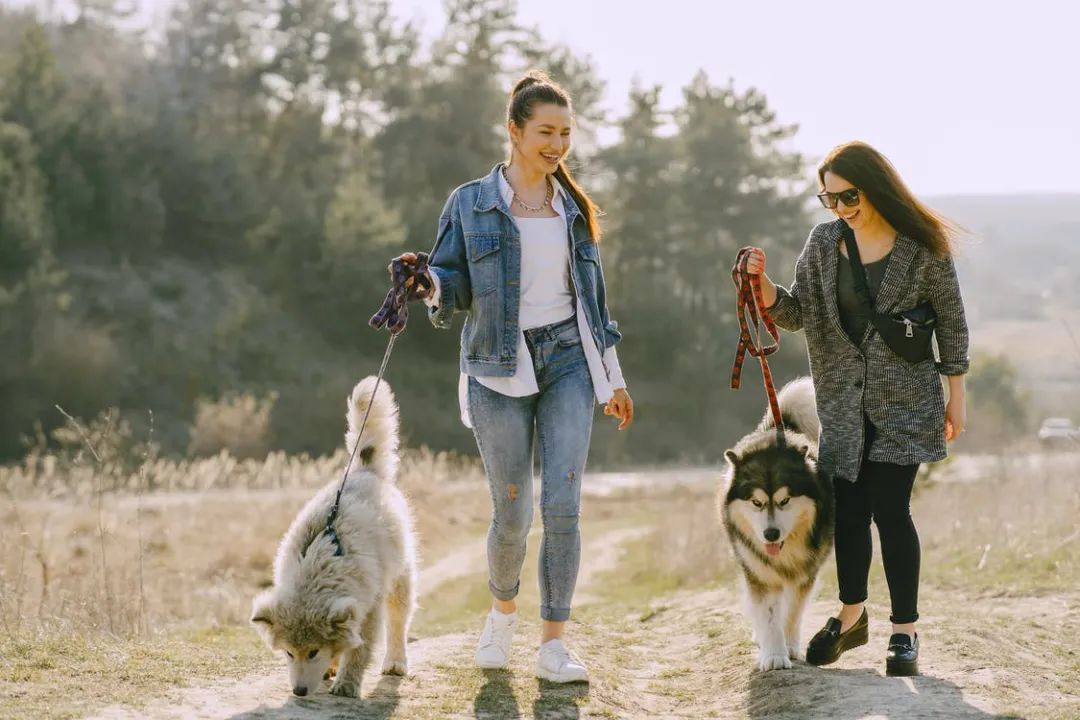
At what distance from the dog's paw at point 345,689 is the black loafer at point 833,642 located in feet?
6.63

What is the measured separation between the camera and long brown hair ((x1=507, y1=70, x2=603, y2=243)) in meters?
4.88

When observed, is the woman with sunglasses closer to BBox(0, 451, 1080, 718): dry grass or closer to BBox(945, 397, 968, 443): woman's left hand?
BBox(945, 397, 968, 443): woman's left hand

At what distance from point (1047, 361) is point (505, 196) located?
156ft

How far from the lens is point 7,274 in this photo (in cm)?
2589

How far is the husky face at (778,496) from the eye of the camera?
5160 millimetres

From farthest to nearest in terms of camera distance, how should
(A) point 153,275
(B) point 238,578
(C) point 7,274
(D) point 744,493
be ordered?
(A) point 153,275 → (C) point 7,274 → (B) point 238,578 → (D) point 744,493

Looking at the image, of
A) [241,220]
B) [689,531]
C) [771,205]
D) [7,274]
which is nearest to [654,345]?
[771,205]

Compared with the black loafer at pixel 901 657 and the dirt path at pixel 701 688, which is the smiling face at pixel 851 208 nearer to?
the black loafer at pixel 901 657

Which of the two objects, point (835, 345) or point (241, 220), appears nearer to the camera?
point (835, 345)

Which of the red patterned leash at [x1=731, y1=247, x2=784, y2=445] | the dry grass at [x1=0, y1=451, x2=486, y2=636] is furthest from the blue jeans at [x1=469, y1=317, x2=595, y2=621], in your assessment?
the dry grass at [x1=0, y1=451, x2=486, y2=636]

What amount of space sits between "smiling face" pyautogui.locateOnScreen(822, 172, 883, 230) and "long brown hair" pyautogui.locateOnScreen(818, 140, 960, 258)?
0.07 feet

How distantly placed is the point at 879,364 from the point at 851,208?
2.22 ft

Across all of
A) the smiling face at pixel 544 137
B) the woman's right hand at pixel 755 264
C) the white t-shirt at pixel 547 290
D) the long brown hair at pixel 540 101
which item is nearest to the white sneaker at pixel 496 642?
the white t-shirt at pixel 547 290

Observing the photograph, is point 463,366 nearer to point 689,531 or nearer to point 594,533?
point 689,531
